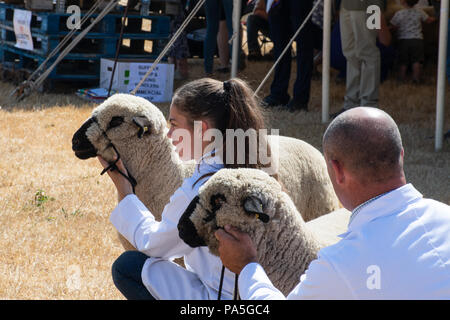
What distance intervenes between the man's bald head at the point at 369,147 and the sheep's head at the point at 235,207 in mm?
334

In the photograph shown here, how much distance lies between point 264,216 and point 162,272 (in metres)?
0.57

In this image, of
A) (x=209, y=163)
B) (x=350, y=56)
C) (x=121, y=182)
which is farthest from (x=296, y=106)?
(x=209, y=163)

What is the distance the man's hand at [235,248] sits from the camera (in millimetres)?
1939

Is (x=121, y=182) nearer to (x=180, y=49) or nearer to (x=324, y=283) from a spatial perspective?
(x=324, y=283)

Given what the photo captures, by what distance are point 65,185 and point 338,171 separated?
3.57 meters

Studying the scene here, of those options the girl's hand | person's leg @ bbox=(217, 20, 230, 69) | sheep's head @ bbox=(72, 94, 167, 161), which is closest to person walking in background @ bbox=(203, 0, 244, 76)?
person's leg @ bbox=(217, 20, 230, 69)

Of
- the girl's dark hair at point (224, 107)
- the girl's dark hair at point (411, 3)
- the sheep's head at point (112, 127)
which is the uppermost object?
the girl's dark hair at point (411, 3)

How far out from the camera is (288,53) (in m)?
7.55

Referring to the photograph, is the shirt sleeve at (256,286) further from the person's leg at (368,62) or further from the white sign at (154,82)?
the white sign at (154,82)

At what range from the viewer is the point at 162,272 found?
237cm

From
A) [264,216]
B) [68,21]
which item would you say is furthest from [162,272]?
[68,21]

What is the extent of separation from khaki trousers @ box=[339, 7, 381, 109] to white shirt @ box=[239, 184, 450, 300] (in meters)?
5.23

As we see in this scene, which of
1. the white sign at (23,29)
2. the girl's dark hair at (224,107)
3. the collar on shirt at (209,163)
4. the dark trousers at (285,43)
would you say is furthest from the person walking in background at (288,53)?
the collar on shirt at (209,163)

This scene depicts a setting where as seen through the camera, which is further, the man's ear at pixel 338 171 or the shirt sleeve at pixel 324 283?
the man's ear at pixel 338 171
